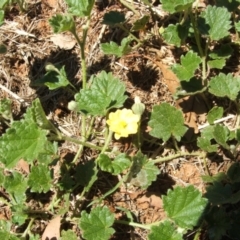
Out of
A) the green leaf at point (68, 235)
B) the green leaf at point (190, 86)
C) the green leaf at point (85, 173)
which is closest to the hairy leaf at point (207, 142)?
the green leaf at point (190, 86)

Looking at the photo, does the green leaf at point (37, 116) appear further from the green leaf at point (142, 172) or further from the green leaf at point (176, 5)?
the green leaf at point (176, 5)

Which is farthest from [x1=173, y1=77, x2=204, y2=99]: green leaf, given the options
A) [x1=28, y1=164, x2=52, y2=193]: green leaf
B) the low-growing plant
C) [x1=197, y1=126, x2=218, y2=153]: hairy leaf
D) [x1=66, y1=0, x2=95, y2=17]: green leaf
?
[x1=28, y1=164, x2=52, y2=193]: green leaf

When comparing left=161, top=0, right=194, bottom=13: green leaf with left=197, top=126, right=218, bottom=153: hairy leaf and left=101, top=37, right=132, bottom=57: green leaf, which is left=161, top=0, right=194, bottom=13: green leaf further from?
left=197, top=126, right=218, bottom=153: hairy leaf

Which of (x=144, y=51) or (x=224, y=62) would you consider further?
(x=144, y=51)

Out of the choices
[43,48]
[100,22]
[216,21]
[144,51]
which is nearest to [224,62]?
[216,21]

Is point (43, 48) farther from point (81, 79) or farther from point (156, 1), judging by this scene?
point (156, 1)

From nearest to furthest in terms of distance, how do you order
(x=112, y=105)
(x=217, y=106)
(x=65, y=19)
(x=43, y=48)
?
(x=65, y=19), (x=112, y=105), (x=217, y=106), (x=43, y=48)
